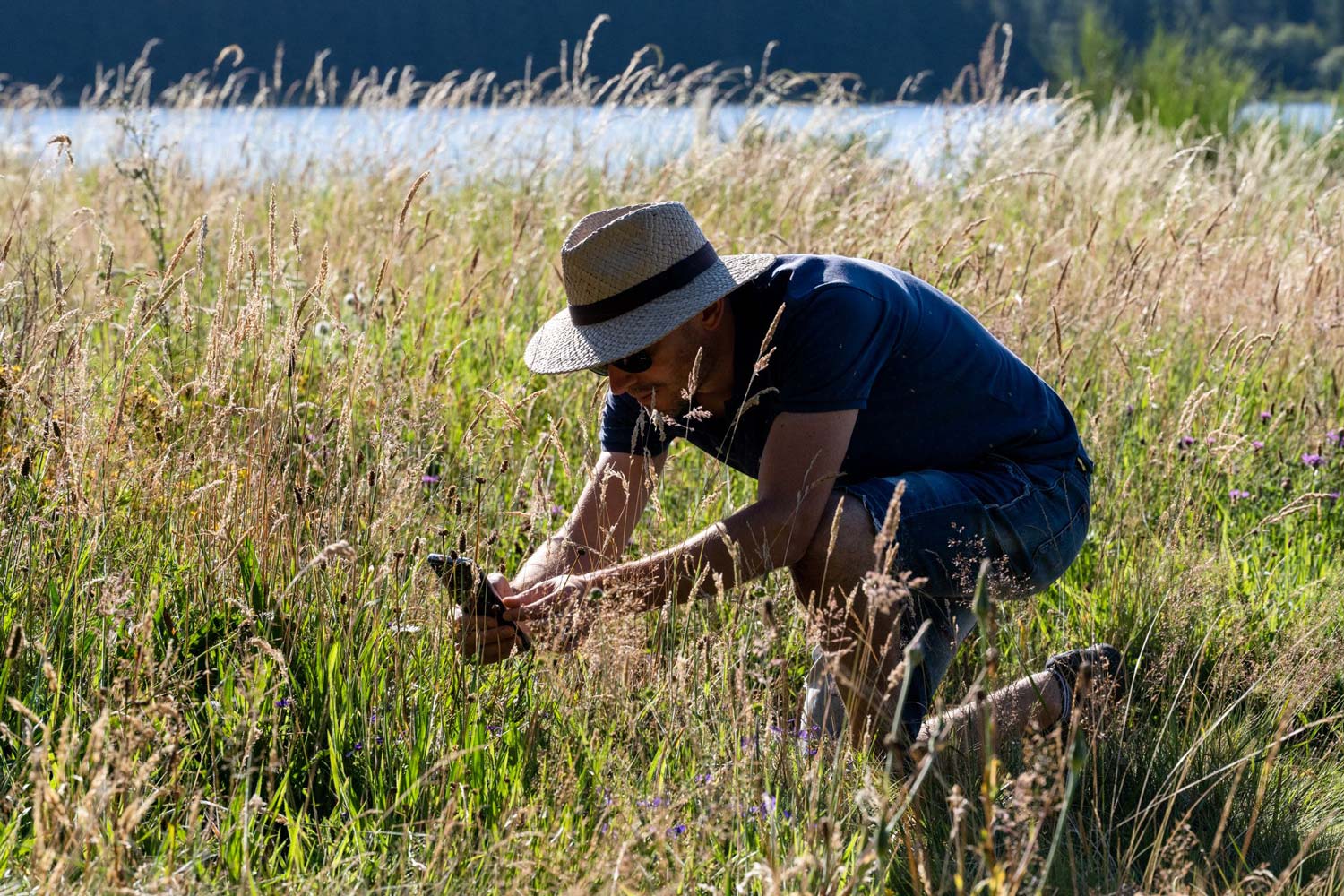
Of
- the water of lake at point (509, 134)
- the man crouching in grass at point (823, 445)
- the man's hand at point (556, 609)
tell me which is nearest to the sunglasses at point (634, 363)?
the man crouching in grass at point (823, 445)

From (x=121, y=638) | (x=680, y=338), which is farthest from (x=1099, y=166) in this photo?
(x=121, y=638)

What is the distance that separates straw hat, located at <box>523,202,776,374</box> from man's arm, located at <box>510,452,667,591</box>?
0.30 meters

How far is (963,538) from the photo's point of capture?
2641mm

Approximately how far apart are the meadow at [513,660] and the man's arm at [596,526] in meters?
0.08

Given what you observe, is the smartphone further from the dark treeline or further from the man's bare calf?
the dark treeline

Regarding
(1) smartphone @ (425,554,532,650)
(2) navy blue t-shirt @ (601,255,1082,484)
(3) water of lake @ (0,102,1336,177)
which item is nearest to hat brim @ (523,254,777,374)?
(2) navy blue t-shirt @ (601,255,1082,484)

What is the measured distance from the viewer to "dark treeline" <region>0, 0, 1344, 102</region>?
37562 mm

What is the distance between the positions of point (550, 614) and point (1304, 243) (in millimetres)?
4696

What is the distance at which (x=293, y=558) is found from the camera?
8.74 ft

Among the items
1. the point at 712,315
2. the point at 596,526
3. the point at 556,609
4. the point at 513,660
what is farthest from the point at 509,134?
the point at 556,609

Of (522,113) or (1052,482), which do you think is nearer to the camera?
Result: (1052,482)

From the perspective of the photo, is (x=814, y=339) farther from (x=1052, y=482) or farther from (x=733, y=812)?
(x=733, y=812)

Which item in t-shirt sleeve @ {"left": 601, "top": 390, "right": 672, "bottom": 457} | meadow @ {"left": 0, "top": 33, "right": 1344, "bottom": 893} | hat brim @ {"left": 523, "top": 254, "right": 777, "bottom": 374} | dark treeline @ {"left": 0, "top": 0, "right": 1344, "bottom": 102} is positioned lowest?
meadow @ {"left": 0, "top": 33, "right": 1344, "bottom": 893}

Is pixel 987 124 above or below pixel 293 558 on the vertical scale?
above
